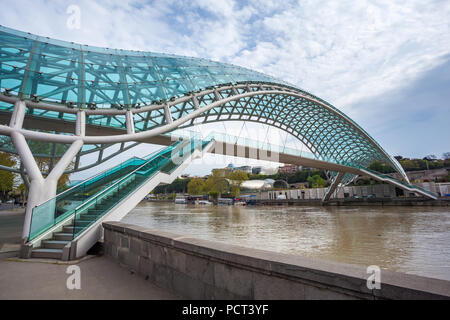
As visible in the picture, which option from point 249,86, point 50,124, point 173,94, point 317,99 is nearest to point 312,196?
point 317,99

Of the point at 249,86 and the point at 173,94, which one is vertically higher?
the point at 249,86

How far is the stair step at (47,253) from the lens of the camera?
6.31 m

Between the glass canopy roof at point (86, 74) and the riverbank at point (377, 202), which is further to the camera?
the riverbank at point (377, 202)

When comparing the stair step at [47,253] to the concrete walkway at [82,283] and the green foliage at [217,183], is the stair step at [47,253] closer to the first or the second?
the concrete walkway at [82,283]

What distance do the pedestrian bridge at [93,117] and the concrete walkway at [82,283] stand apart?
0.90 metres

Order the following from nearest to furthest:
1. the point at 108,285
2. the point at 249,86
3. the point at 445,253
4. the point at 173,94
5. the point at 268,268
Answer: the point at 268,268
the point at 108,285
the point at 445,253
the point at 173,94
the point at 249,86

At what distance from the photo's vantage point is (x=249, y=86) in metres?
27.5

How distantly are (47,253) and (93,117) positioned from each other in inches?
518

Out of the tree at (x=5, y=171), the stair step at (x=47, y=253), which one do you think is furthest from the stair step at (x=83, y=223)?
the tree at (x=5, y=171)

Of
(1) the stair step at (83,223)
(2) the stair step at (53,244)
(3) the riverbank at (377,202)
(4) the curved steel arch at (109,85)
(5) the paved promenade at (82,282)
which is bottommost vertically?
(3) the riverbank at (377,202)

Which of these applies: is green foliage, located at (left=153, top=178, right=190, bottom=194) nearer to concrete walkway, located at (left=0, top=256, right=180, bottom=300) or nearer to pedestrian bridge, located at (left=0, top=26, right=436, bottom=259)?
pedestrian bridge, located at (left=0, top=26, right=436, bottom=259)
